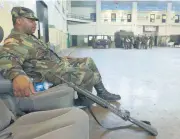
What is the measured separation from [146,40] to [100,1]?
7.27 meters

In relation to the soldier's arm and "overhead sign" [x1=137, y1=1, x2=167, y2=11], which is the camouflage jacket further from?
"overhead sign" [x1=137, y1=1, x2=167, y2=11]

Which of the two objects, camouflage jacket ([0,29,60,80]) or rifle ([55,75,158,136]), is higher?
camouflage jacket ([0,29,60,80])

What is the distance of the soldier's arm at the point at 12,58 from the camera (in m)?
1.53

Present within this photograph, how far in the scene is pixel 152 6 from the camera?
78.2 feet

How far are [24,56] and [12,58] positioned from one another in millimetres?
217

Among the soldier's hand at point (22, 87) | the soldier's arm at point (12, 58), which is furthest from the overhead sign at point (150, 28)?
the soldier's hand at point (22, 87)

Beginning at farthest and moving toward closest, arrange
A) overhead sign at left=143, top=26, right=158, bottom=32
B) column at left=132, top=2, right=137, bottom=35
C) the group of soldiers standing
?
overhead sign at left=143, top=26, right=158, bottom=32, column at left=132, top=2, right=137, bottom=35, the group of soldiers standing

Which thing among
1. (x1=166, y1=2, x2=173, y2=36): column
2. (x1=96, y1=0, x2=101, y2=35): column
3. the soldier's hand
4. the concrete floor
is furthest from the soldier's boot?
(x1=166, y1=2, x2=173, y2=36): column

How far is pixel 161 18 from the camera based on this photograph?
79.2 ft

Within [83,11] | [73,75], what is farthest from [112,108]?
[83,11]

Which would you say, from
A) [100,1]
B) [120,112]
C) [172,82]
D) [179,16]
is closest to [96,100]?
[120,112]

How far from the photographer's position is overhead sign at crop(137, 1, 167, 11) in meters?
23.7

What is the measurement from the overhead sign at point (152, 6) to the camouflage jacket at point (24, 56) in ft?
75.6

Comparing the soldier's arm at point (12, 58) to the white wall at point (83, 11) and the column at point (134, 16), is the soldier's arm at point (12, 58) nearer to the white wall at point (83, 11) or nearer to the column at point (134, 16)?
the column at point (134, 16)
